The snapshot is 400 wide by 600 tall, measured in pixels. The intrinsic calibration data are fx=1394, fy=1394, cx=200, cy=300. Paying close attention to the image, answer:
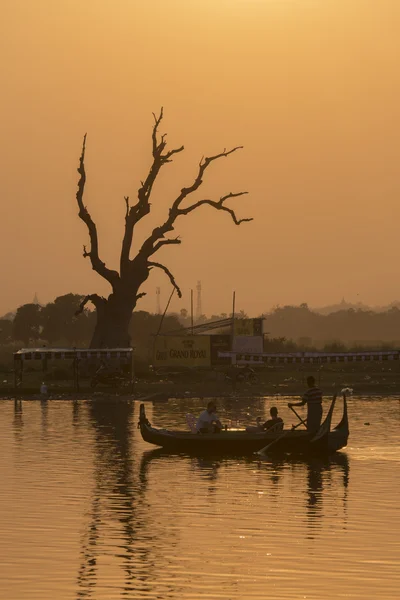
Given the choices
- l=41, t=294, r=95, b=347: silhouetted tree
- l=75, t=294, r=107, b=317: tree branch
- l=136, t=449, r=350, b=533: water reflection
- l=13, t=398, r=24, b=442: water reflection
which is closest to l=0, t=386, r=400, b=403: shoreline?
l=13, t=398, r=24, b=442: water reflection

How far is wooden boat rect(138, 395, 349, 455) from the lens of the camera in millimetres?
42562

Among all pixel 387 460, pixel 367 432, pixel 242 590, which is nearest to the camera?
pixel 242 590

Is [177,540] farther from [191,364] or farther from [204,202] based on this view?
[204,202]

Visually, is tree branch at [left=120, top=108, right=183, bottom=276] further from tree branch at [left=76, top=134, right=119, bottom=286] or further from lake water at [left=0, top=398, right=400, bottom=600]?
lake water at [left=0, top=398, right=400, bottom=600]

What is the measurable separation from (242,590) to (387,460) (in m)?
21.1

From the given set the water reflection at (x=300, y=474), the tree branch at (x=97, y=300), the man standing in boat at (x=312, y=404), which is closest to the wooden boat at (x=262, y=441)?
the man standing in boat at (x=312, y=404)

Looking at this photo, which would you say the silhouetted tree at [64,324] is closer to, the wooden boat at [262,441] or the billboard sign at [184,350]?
the billboard sign at [184,350]

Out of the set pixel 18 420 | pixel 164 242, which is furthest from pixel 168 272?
pixel 18 420

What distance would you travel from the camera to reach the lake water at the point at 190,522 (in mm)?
22656

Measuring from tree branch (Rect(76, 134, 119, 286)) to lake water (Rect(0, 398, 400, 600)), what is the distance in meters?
37.1

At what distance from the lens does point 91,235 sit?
8781 centimetres

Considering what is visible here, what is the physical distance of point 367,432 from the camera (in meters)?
52.4

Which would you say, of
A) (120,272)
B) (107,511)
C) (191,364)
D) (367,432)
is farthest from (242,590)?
(120,272)

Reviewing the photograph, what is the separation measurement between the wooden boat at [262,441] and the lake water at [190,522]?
1.43 ft
